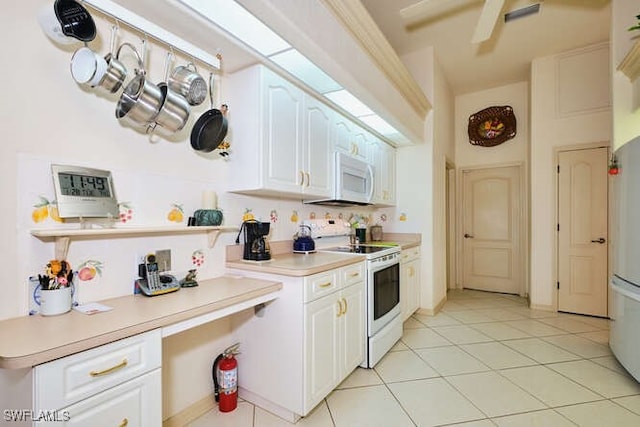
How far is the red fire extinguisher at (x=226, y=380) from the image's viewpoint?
6.08ft

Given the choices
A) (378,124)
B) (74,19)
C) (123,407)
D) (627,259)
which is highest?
(378,124)

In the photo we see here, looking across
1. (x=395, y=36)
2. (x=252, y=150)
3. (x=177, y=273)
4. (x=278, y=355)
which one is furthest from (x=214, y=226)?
(x=395, y=36)

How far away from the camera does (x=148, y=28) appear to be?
1422 millimetres

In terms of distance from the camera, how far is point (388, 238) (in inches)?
157

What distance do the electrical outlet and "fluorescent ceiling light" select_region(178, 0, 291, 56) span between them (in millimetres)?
1202

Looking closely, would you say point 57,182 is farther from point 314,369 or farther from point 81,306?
point 314,369

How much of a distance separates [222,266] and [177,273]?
31 cm

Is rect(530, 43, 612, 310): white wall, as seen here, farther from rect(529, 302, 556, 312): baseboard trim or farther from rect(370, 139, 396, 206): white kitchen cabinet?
rect(370, 139, 396, 206): white kitchen cabinet

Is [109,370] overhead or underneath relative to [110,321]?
underneath

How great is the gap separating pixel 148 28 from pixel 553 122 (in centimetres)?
455

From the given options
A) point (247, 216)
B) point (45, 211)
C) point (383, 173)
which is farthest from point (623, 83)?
point (45, 211)

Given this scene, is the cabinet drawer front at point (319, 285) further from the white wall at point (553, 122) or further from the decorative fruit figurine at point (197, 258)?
the white wall at point (553, 122)

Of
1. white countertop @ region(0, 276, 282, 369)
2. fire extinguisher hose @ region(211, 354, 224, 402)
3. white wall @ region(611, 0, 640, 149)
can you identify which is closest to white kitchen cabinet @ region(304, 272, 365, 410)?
white countertop @ region(0, 276, 282, 369)

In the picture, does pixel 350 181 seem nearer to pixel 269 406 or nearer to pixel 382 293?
pixel 382 293
